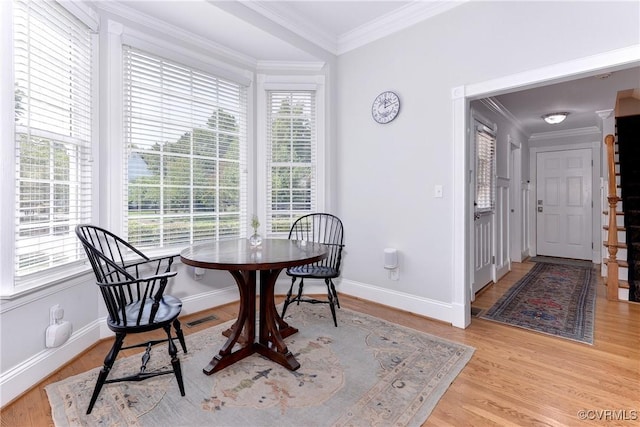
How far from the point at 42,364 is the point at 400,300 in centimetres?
287

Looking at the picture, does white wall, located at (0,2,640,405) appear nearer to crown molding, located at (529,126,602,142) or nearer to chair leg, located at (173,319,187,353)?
chair leg, located at (173,319,187,353)

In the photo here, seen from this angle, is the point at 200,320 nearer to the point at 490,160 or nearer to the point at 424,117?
the point at 424,117

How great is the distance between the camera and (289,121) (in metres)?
3.62

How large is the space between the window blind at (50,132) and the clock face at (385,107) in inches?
101

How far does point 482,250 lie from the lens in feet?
12.7

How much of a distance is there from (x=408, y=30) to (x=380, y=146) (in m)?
1.15

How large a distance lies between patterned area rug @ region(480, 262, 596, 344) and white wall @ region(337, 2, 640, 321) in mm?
797

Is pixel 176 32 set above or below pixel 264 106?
above

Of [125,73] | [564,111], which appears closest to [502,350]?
[125,73]

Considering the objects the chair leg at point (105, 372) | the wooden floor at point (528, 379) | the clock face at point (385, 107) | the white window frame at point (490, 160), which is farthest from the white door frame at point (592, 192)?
the chair leg at point (105, 372)

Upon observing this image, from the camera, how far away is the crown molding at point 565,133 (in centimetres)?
573

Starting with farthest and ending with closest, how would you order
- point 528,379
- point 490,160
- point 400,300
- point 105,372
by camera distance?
point 490,160, point 400,300, point 528,379, point 105,372

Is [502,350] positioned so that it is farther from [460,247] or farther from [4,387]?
[4,387]

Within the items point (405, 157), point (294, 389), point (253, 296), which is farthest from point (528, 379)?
point (405, 157)
